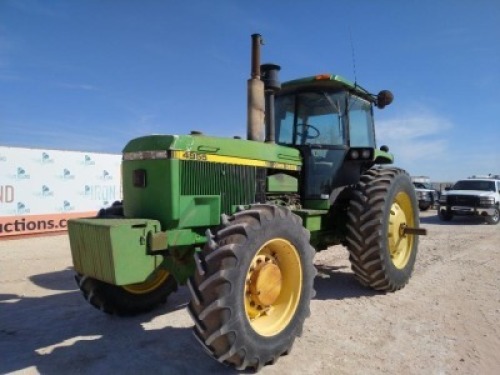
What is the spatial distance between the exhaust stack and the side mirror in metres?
2.11

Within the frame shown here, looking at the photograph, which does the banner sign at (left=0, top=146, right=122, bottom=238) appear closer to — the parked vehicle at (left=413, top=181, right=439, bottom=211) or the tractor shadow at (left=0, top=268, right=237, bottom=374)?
the tractor shadow at (left=0, top=268, right=237, bottom=374)

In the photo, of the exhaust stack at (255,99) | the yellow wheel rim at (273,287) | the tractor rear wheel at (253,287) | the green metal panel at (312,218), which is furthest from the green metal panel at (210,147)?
the yellow wheel rim at (273,287)

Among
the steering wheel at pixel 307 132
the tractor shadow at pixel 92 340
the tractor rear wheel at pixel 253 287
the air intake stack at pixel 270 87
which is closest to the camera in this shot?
the tractor rear wheel at pixel 253 287

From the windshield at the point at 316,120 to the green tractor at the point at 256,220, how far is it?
0.05 feet

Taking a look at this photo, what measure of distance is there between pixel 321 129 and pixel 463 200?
13.6 meters

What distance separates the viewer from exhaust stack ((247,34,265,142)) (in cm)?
516

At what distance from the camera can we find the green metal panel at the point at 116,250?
11.5ft

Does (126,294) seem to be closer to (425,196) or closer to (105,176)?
(105,176)

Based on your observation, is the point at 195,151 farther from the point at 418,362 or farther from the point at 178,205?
the point at 418,362

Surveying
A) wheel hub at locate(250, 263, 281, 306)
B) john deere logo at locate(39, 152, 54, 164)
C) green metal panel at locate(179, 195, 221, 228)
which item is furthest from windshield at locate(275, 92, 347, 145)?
john deere logo at locate(39, 152, 54, 164)

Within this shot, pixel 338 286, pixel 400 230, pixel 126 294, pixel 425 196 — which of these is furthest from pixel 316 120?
pixel 425 196

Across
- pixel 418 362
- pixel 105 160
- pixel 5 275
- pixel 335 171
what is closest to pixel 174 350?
pixel 418 362

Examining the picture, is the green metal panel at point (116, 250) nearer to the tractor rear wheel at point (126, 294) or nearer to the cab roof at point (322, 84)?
the tractor rear wheel at point (126, 294)

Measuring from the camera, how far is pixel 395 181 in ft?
19.6
